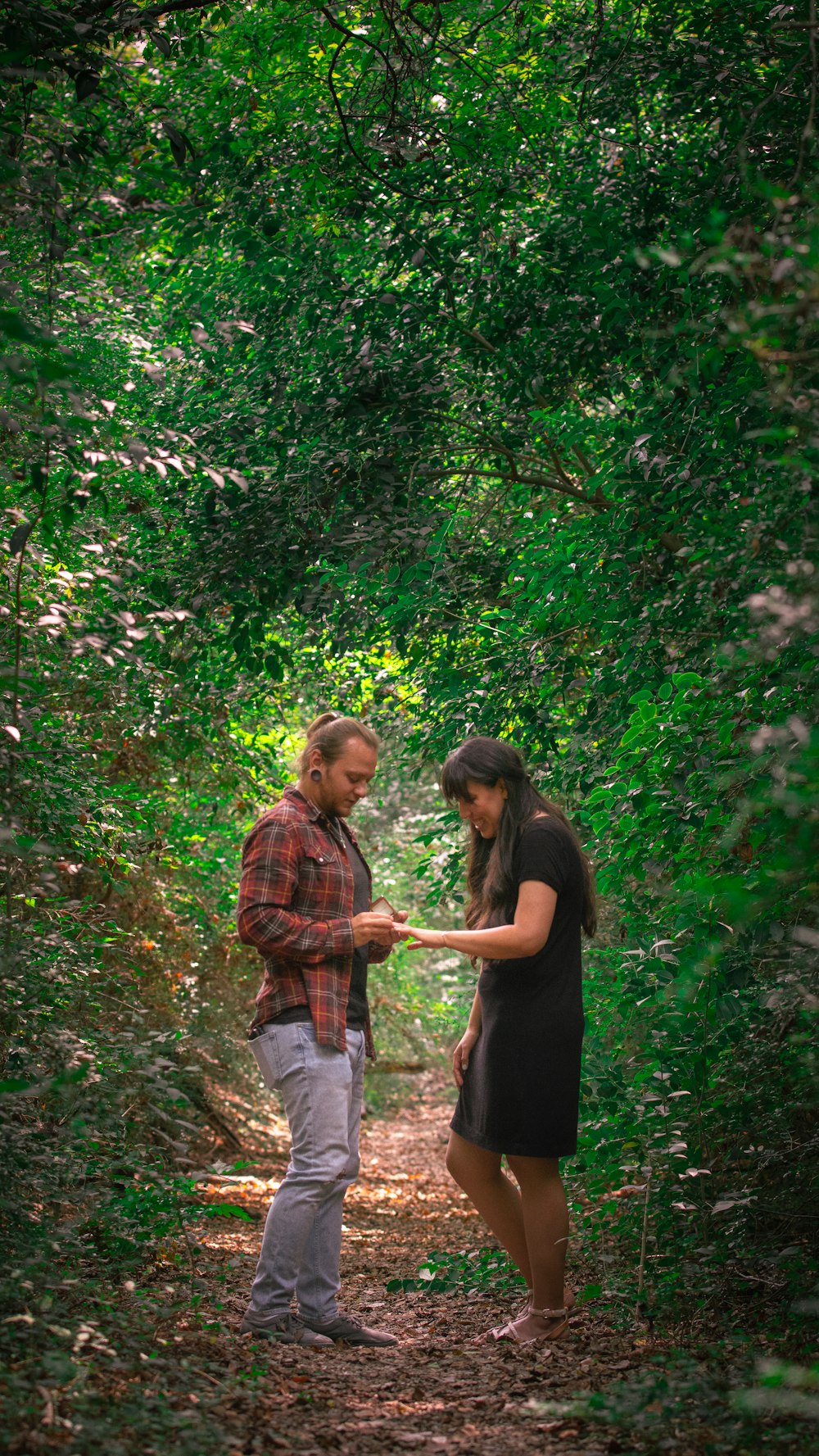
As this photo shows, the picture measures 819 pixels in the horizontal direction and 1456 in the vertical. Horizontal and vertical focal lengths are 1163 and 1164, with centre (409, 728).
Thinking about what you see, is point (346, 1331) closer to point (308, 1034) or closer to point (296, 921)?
point (308, 1034)

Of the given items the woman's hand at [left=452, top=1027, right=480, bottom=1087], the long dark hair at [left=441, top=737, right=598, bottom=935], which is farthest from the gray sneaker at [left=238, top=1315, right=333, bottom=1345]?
the long dark hair at [left=441, top=737, right=598, bottom=935]

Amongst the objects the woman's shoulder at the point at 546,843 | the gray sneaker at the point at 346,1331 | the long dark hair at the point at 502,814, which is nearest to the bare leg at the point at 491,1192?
the gray sneaker at the point at 346,1331

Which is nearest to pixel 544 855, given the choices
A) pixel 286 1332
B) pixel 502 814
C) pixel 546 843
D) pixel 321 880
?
pixel 546 843

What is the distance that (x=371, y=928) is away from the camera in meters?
3.95

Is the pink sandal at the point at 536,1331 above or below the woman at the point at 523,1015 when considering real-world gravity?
below

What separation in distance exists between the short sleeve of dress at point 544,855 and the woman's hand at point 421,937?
1.06 ft

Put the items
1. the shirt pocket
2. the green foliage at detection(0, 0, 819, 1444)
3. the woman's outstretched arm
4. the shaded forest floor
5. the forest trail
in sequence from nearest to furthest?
the shaded forest floor
the forest trail
the green foliage at detection(0, 0, 819, 1444)
the woman's outstretched arm
the shirt pocket

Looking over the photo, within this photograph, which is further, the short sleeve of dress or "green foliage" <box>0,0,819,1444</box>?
the short sleeve of dress

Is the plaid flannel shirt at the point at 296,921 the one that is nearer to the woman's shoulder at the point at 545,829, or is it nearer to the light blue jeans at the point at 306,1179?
the light blue jeans at the point at 306,1179

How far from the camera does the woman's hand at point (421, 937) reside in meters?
3.76

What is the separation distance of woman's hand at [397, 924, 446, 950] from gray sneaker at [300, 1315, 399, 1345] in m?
1.24

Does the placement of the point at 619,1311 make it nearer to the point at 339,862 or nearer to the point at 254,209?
the point at 339,862

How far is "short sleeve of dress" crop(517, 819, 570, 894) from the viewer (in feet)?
12.2

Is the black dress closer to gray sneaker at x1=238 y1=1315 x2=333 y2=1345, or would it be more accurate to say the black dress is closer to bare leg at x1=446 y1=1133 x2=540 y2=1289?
bare leg at x1=446 y1=1133 x2=540 y2=1289
